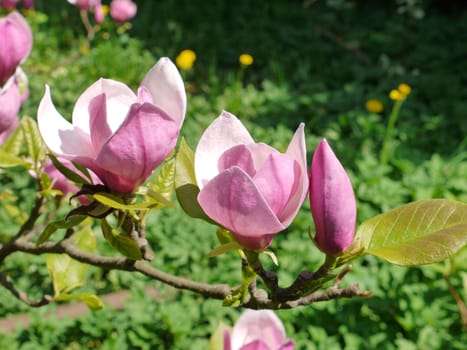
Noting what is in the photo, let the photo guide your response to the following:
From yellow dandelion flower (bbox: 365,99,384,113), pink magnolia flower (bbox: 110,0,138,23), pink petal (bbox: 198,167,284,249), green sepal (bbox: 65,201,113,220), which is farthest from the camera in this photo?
yellow dandelion flower (bbox: 365,99,384,113)

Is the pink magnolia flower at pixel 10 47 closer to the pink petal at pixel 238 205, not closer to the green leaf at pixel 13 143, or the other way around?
the green leaf at pixel 13 143

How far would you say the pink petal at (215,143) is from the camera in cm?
68

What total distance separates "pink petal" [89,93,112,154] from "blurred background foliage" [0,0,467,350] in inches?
20.1

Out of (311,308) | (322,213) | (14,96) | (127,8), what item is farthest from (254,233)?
(127,8)

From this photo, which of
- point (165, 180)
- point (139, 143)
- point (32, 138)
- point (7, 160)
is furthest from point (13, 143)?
point (139, 143)

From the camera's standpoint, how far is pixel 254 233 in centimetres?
65

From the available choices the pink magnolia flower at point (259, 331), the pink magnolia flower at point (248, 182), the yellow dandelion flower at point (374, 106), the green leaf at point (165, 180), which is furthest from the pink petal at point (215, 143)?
the yellow dandelion flower at point (374, 106)

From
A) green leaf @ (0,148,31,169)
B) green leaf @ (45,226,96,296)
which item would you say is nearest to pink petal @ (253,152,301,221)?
green leaf @ (0,148,31,169)

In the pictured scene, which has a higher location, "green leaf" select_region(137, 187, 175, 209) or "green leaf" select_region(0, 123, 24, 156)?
"green leaf" select_region(137, 187, 175, 209)

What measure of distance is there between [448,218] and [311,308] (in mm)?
1718

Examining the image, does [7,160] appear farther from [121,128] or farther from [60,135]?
[121,128]

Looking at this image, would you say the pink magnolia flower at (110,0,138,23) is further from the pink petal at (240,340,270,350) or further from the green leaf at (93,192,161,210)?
the green leaf at (93,192,161,210)

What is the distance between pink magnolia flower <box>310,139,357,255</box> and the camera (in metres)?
0.66

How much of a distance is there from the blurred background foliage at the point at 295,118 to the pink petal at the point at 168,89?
0.48 meters
